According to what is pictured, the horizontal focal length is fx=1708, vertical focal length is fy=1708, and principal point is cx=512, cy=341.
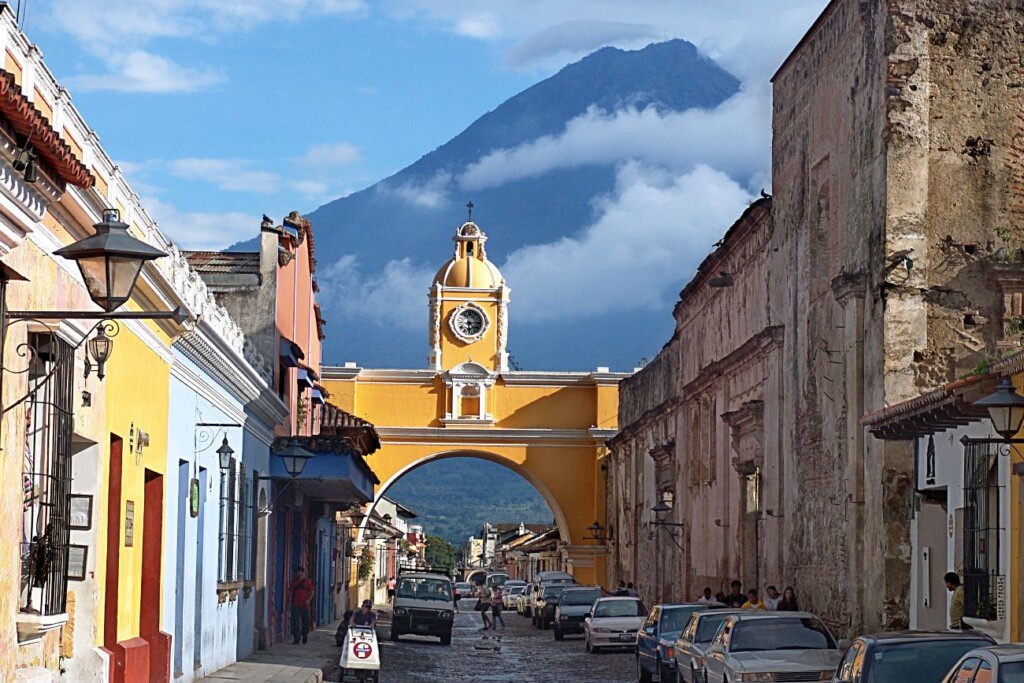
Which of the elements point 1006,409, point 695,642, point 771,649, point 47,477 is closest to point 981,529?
point 771,649

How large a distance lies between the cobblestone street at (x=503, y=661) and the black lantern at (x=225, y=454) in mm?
3954

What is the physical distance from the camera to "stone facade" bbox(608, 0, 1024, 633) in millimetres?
21938

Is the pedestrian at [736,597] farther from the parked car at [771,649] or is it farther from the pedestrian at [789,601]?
the parked car at [771,649]

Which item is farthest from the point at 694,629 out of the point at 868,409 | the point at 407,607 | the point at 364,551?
the point at 364,551

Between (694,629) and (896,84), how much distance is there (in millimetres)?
7497

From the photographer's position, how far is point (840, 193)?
24281mm

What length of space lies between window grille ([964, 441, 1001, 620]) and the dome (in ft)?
158

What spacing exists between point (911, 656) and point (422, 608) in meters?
25.0

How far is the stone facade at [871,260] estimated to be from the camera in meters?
21.9

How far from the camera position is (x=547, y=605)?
1797 inches

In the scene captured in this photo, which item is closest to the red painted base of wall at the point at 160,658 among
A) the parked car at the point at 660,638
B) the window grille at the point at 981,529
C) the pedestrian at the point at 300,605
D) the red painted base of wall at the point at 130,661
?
the red painted base of wall at the point at 130,661

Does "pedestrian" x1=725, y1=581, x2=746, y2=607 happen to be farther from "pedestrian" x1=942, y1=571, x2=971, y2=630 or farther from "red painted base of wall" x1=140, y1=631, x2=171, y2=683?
"red painted base of wall" x1=140, y1=631, x2=171, y2=683

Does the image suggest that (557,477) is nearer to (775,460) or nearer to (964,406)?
(775,460)

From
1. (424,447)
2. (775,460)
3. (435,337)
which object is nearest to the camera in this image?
(775,460)
